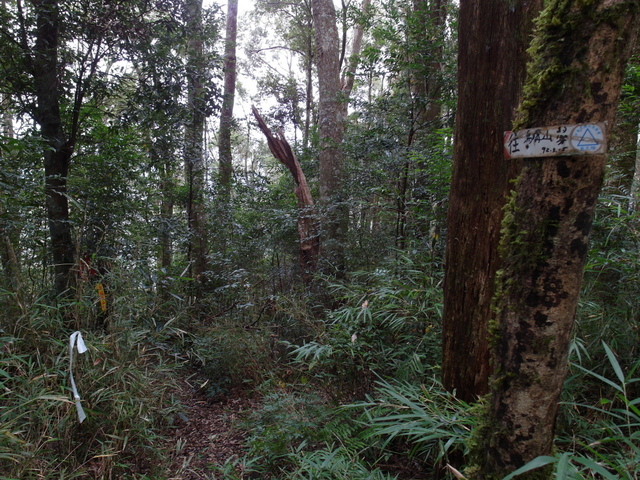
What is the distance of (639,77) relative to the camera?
271 cm

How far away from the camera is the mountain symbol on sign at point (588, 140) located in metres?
0.93

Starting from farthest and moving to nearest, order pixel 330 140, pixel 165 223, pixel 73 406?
pixel 330 140 → pixel 165 223 → pixel 73 406

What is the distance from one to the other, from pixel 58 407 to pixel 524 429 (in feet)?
8.15

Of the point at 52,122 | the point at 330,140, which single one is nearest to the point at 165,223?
the point at 52,122

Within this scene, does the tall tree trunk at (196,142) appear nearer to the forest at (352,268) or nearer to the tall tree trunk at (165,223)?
the forest at (352,268)

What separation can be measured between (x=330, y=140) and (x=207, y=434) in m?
4.15

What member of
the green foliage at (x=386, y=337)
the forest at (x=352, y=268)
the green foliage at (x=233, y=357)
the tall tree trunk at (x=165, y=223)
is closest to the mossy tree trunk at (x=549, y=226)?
the forest at (x=352, y=268)

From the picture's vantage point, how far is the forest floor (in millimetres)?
2742

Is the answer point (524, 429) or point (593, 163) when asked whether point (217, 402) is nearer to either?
point (524, 429)

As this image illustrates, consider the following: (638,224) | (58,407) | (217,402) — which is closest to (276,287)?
(217,402)

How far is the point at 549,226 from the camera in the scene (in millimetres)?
998

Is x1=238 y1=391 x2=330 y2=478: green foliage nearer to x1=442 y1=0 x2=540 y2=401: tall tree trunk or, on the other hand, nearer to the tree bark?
x1=442 y1=0 x2=540 y2=401: tall tree trunk

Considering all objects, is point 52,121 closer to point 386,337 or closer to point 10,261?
point 10,261

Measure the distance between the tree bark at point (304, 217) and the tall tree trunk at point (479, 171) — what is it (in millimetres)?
3334
